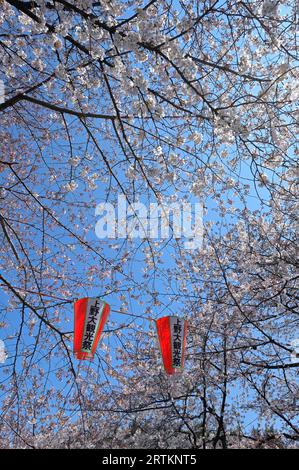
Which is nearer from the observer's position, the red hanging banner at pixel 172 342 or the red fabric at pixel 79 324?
the red fabric at pixel 79 324

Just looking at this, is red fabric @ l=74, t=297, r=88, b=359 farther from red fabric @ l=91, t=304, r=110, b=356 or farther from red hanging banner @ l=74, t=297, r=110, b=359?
red fabric @ l=91, t=304, r=110, b=356

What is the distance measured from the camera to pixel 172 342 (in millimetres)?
5309

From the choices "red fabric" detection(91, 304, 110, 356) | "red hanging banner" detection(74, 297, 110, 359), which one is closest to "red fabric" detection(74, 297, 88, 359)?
"red hanging banner" detection(74, 297, 110, 359)

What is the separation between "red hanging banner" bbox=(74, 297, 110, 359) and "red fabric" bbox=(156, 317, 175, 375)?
83cm

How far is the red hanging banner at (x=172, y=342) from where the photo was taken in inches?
206

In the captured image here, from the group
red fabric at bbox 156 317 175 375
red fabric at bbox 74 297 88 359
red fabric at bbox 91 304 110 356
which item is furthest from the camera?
red fabric at bbox 156 317 175 375

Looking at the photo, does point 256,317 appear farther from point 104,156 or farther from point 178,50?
point 178,50

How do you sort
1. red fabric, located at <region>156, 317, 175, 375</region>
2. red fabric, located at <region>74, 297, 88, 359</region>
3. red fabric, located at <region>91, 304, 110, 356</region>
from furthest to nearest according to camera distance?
1. red fabric, located at <region>156, 317, 175, 375</region>
2. red fabric, located at <region>91, 304, 110, 356</region>
3. red fabric, located at <region>74, 297, 88, 359</region>

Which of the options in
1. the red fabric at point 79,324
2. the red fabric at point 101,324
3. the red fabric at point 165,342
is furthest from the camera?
the red fabric at point 165,342

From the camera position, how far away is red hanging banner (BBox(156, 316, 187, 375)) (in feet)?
17.1

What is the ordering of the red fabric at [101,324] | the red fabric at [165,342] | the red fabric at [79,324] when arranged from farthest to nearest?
the red fabric at [165,342] < the red fabric at [101,324] < the red fabric at [79,324]

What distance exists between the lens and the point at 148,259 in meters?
5.93

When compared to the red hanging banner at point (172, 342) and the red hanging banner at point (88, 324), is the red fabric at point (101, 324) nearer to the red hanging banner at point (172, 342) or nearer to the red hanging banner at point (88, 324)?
the red hanging banner at point (88, 324)

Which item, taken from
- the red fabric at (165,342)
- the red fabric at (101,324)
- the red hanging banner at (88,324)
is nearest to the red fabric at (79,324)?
the red hanging banner at (88,324)
